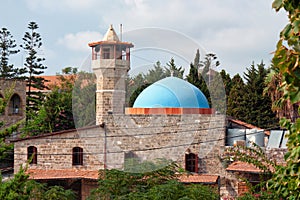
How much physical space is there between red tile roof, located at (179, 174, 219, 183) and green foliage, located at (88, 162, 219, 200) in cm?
102

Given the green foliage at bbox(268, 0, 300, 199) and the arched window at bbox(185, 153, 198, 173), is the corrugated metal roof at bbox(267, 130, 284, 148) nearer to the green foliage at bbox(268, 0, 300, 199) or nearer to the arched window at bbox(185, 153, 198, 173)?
the arched window at bbox(185, 153, 198, 173)

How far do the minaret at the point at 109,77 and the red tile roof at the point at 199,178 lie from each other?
409 centimetres

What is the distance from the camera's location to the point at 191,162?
56.2 ft

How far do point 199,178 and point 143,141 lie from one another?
102 inches

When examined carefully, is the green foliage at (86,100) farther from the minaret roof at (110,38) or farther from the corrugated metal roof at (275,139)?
the corrugated metal roof at (275,139)

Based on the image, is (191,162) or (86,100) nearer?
(191,162)

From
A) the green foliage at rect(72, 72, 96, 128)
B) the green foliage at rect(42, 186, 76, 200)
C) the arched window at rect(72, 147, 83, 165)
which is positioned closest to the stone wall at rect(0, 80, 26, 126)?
the green foliage at rect(72, 72, 96, 128)

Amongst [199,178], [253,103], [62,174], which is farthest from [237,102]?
[62,174]

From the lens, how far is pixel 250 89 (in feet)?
85.2

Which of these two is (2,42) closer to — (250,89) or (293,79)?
(250,89)

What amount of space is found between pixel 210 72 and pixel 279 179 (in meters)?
16.3

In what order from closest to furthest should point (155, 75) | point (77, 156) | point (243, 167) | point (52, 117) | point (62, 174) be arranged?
point (243, 167) → point (62, 174) → point (77, 156) → point (155, 75) → point (52, 117)

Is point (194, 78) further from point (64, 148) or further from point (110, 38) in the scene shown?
point (64, 148)

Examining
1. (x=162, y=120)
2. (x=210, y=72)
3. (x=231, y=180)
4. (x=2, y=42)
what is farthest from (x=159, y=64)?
(x=2, y=42)
